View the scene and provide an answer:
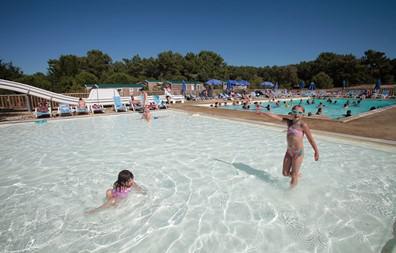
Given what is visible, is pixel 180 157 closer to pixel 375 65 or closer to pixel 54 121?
pixel 54 121

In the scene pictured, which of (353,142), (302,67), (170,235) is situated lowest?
(170,235)

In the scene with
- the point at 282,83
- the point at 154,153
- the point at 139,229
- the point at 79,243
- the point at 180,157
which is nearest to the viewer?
the point at 79,243

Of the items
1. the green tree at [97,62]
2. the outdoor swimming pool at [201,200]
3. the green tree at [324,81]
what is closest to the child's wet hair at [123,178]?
the outdoor swimming pool at [201,200]

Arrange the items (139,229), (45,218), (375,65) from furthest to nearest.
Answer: (375,65), (45,218), (139,229)

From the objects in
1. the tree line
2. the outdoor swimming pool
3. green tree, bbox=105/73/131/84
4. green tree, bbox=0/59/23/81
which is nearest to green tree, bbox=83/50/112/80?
the tree line

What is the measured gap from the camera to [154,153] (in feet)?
18.9

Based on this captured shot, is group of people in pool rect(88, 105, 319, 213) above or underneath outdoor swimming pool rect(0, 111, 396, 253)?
above

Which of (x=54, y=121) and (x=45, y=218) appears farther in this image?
(x=54, y=121)

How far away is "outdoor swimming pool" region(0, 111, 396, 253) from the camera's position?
2.50 meters

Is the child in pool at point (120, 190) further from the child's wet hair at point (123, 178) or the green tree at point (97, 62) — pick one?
the green tree at point (97, 62)

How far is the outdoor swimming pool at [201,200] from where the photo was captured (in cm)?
250

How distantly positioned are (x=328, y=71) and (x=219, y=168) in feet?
182

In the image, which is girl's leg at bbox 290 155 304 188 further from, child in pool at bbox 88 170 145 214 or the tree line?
the tree line

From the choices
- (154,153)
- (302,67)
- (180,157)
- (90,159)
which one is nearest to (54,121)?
(90,159)
